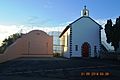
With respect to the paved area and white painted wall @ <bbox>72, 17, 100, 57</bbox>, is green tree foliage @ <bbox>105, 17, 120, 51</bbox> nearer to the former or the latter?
white painted wall @ <bbox>72, 17, 100, 57</bbox>

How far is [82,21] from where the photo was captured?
4138 centimetres

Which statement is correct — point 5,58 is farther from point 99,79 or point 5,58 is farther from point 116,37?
point 99,79

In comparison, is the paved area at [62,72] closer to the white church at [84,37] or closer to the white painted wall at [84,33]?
the white church at [84,37]

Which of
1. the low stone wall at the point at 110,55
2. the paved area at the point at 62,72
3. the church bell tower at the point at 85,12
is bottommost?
the paved area at the point at 62,72

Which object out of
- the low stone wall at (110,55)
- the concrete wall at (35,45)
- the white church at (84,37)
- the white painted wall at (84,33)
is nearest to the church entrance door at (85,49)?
the white church at (84,37)

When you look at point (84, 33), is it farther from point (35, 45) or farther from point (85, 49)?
point (35, 45)

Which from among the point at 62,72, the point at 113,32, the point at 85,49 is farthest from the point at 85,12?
the point at 62,72

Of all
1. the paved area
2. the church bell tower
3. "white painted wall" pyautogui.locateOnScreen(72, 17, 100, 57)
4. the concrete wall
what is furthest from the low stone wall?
the concrete wall

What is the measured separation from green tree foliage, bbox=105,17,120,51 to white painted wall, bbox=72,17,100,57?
2576mm

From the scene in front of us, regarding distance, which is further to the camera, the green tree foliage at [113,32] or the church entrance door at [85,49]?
the church entrance door at [85,49]

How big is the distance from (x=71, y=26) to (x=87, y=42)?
344 cm

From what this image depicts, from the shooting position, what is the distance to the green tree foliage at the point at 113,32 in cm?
3619

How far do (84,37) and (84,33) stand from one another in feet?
1.97

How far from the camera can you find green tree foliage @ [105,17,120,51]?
1425 inches
